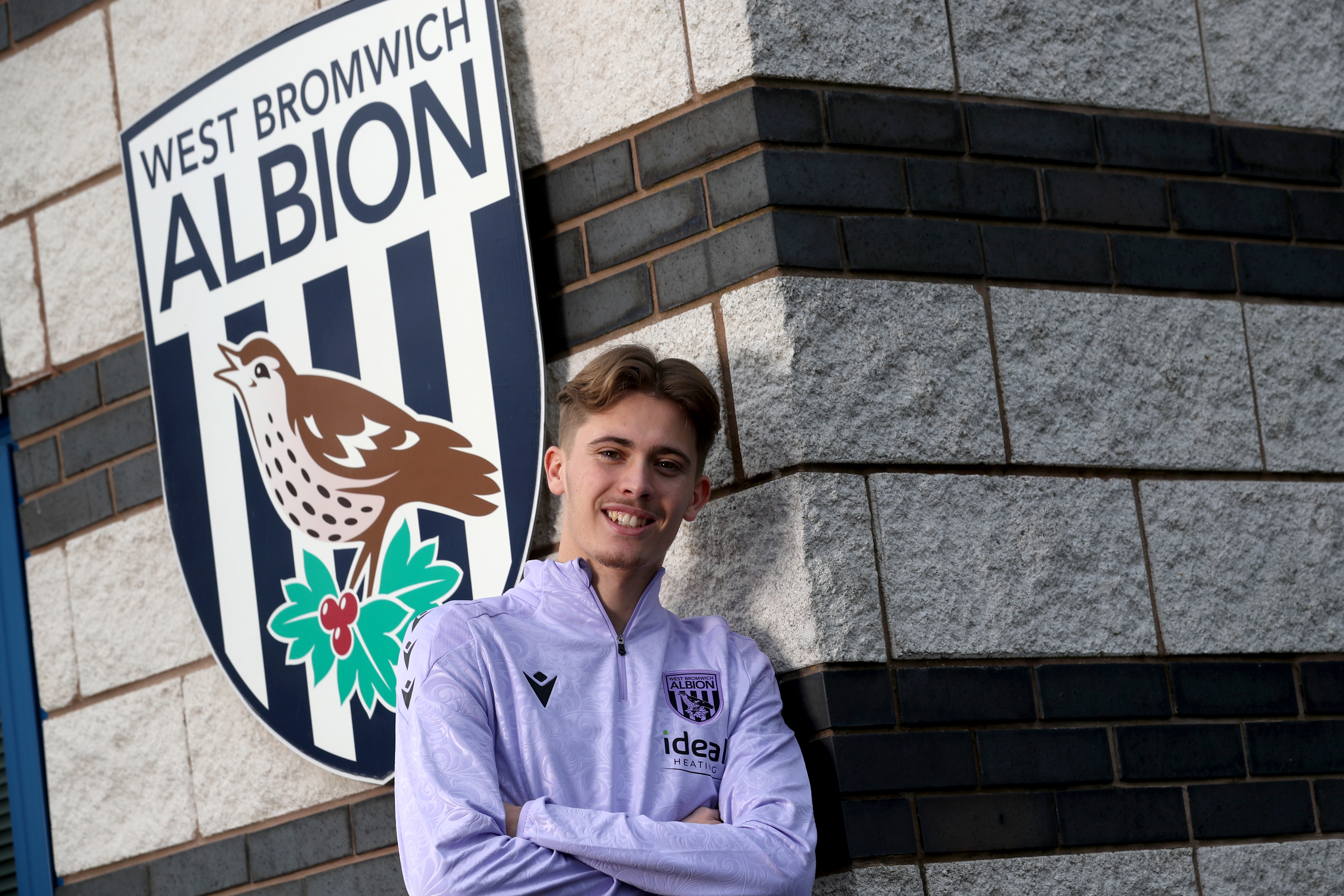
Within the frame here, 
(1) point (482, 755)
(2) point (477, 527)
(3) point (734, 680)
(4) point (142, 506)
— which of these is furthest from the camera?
(4) point (142, 506)

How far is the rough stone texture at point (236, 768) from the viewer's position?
4.12m

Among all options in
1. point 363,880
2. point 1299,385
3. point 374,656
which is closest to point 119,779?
point 363,880

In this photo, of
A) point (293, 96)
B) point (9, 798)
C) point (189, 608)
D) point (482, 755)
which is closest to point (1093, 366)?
point (482, 755)

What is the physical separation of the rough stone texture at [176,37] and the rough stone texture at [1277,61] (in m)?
2.37

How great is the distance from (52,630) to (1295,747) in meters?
3.44

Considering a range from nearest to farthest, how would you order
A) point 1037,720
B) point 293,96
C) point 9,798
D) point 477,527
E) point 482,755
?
point 482,755
point 1037,720
point 477,527
point 293,96
point 9,798

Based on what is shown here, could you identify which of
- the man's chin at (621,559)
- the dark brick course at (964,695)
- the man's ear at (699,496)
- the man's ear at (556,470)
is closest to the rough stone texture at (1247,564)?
the dark brick course at (964,695)

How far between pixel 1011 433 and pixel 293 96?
2063mm

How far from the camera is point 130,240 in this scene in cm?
465

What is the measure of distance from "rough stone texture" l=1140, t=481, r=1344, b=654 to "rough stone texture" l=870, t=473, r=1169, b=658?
0.09 m

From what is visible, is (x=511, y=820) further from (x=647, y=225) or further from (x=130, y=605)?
(x=130, y=605)

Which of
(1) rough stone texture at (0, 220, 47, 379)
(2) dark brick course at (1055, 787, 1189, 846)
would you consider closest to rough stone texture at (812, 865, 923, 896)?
(2) dark brick course at (1055, 787, 1189, 846)

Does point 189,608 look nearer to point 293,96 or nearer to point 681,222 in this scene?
point 293,96

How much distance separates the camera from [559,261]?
12.6 feet
